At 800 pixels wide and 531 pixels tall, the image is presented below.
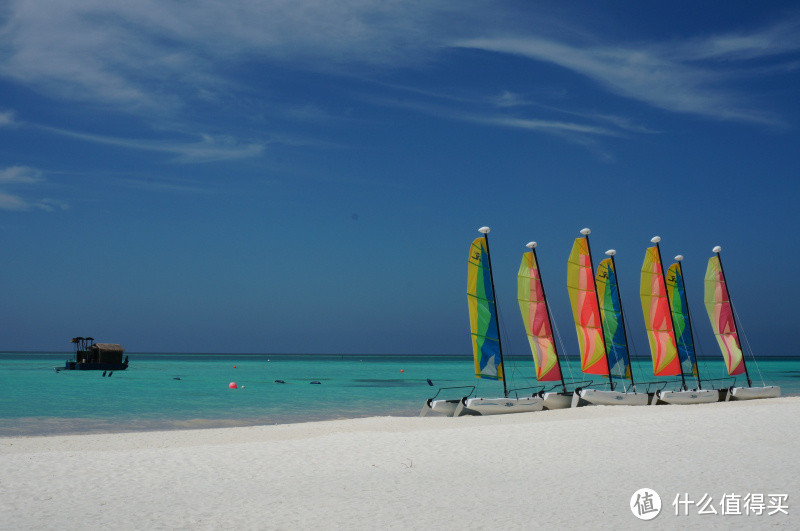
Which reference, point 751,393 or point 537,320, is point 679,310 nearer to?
point 751,393

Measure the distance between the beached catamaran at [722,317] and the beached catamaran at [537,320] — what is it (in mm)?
12512

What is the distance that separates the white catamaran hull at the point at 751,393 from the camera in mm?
35719

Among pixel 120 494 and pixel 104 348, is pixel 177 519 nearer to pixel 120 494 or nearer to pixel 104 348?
pixel 120 494

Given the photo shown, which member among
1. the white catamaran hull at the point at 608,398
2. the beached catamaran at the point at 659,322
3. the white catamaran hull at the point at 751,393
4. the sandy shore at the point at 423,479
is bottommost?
the white catamaran hull at the point at 751,393

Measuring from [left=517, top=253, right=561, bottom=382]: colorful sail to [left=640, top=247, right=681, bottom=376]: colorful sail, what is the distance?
752 centimetres

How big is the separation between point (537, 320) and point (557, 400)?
3.63 meters

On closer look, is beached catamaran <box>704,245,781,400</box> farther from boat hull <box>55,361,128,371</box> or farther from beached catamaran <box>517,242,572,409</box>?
boat hull <box>55,361,128,371</box>

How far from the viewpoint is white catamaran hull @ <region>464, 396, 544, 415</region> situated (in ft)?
91.6

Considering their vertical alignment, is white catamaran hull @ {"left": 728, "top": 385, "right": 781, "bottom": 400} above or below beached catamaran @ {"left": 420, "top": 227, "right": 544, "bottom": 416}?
below

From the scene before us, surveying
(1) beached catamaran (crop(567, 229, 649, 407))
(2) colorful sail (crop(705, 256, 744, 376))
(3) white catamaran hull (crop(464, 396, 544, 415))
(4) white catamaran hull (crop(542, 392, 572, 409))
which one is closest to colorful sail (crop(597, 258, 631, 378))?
(1) beached catamaran (crop(567, 229, 649, 407))

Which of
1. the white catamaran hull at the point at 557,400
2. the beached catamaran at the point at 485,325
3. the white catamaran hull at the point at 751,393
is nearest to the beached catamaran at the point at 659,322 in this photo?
the white catamaran hull at the point at 751,393

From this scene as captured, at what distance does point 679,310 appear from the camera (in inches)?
1473

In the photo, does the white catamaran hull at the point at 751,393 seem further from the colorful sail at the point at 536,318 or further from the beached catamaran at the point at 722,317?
the colorful sail at the point at 536,318

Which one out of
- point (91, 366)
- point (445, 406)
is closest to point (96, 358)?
point (91, 366)
